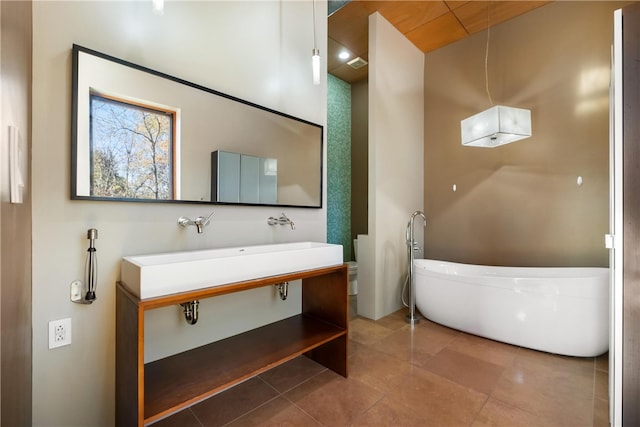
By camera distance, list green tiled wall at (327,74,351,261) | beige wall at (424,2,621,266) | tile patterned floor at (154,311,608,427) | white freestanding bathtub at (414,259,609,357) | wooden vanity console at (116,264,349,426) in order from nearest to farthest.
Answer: wooden vanity console at (116,264,349,426)
tile patterned floor at (154,311,608,427)
white freestanding bathtub at (414,259,609,357)
beige wall at (424,2,621,266)
green tiled wall at (327,74,351,261)

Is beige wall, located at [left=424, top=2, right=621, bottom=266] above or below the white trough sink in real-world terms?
above

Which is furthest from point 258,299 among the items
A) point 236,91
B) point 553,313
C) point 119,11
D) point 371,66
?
point 371,66

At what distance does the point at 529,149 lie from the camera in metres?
2.97

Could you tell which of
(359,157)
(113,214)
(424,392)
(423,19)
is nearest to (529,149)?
(423,19)

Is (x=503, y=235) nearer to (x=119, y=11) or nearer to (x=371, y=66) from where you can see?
(x=371, y=66)

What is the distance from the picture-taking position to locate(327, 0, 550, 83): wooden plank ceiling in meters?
2.83

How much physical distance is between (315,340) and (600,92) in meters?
3.34

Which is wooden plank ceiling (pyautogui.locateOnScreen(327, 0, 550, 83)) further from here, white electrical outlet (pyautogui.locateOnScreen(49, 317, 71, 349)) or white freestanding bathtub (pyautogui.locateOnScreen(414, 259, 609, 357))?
white electrical outlet (pyautogui.locateOnScreen(49, 317, 71, 349))

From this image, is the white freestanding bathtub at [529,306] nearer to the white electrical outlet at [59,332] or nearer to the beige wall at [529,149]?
the beige wall at [529,149]

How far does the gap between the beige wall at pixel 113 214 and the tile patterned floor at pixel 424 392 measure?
0.44 m

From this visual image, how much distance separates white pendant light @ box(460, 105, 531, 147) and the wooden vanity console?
5.13 feet

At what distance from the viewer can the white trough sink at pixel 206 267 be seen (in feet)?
3.84

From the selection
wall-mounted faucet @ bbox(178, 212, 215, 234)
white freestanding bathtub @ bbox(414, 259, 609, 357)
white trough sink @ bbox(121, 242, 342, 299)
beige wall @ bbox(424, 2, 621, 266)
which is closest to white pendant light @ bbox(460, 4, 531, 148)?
beige wall @ bbox(424, 2, 621, 266)

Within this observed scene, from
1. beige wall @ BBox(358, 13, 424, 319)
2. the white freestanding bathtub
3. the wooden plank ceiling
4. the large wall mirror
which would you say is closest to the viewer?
the large wall mirror
